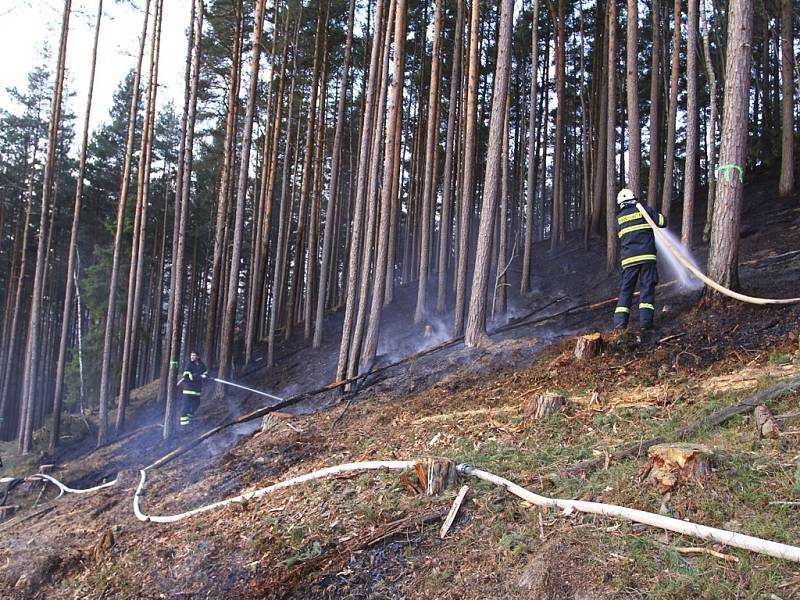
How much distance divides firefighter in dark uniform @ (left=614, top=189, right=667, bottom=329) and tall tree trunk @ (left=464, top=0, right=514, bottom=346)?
249cm

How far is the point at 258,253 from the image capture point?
18469 millimetres

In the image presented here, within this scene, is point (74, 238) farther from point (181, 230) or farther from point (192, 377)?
point (192, 377)

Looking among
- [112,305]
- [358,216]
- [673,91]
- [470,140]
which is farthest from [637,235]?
[112,305]

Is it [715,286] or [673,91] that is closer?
[715,286]

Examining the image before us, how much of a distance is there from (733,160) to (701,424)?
4.04m

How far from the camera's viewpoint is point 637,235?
7.23m

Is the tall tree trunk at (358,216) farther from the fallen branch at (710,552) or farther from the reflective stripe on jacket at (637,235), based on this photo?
the fallen branch at (710,552)

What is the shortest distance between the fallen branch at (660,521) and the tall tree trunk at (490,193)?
5.08 metres

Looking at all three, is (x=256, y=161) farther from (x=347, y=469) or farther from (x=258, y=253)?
(x=347, y=469)

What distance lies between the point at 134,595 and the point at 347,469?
2328 millimetres

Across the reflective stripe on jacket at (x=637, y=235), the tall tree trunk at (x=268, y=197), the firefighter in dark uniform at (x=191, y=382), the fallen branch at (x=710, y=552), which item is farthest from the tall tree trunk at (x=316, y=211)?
the fallen branch at (x=710, y=552)

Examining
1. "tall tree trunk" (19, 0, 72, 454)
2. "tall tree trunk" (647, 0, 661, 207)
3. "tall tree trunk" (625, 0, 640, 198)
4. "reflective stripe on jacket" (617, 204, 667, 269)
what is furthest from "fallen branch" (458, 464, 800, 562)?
"tall tree trunk" (19, 0, 72, 454)

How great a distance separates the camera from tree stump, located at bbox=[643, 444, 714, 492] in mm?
3832

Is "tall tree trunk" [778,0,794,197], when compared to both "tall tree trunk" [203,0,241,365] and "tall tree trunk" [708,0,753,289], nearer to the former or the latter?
"tall tree trunk" [708,0,753,289]
